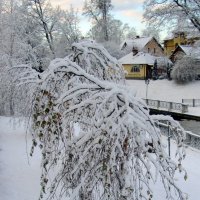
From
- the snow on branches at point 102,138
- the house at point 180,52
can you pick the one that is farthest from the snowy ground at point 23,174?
the house at point 180,52

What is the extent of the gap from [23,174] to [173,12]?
1380 centimetres

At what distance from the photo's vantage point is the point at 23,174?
1041cm

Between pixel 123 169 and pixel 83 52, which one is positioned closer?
pixel 123 169

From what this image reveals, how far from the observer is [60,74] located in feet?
16.3

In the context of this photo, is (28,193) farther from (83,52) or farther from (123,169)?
(123,169)

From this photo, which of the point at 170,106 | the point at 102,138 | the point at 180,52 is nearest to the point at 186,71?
the point at 180,52

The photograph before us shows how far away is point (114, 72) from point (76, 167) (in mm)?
2401

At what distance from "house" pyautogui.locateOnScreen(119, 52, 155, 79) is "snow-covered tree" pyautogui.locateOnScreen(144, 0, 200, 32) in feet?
87.4

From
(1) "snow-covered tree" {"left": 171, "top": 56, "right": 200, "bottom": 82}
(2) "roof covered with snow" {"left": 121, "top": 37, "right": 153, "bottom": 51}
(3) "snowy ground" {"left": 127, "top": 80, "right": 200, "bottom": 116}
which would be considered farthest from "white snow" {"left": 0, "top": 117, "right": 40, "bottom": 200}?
(2) "roof covered with snow" {"left": 121, "top": 37, "right": 153, "bottom": 51}

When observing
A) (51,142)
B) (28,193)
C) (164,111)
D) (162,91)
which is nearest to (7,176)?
(28,193)

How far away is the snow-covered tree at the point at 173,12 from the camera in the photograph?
20.6m

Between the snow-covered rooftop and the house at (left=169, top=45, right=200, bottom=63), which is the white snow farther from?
the snow-covered rooftop

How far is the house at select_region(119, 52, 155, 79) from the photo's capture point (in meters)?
48.7

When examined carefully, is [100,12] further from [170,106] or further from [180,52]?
[170,106]
